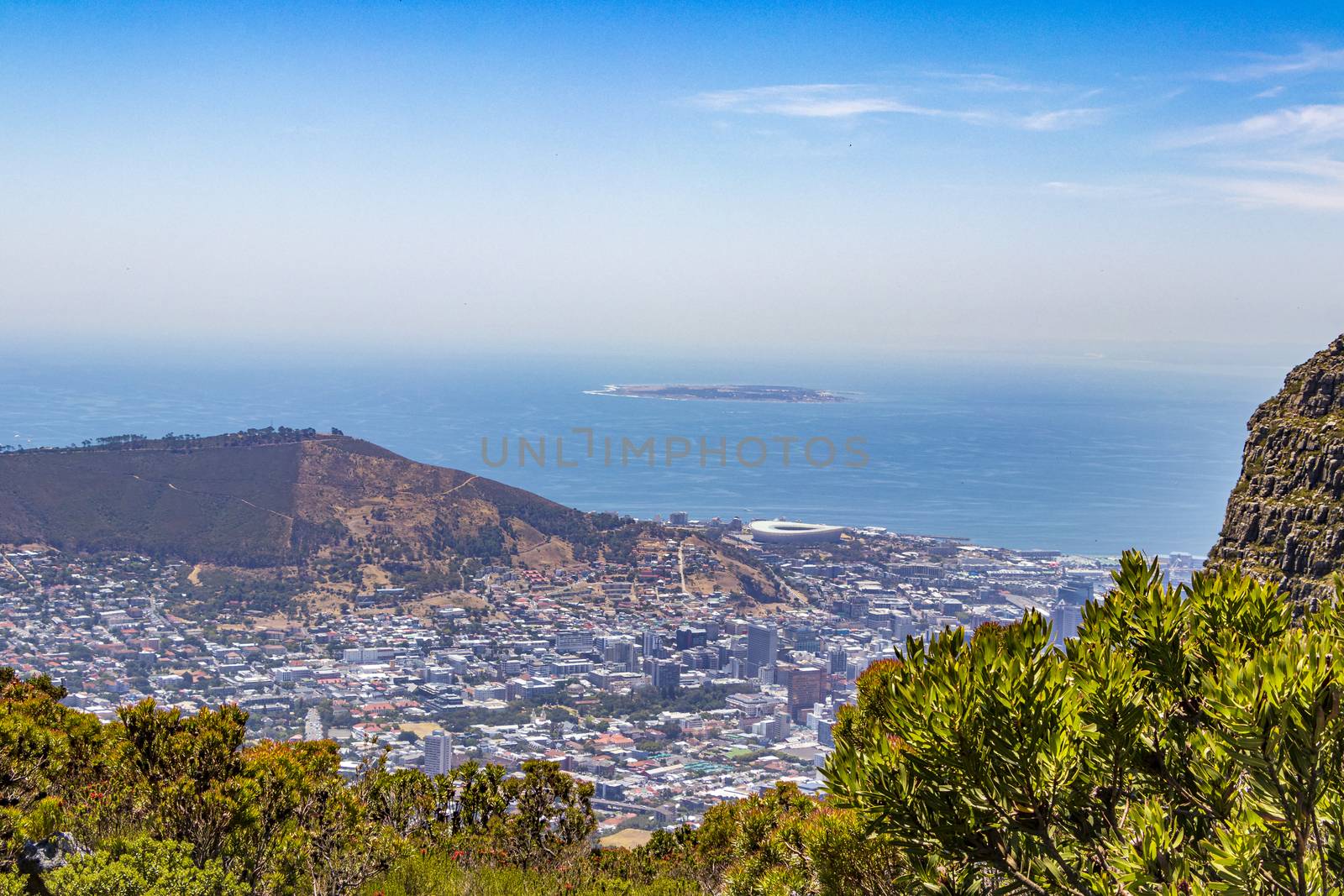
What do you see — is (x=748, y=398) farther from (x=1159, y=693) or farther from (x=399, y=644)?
(x=1159, y=693)

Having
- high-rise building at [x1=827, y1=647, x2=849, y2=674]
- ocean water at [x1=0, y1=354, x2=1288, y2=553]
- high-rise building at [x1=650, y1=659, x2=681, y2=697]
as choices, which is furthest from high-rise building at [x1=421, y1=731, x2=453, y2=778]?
ocean water at [x1=0, y1=354, x2=1288, y2=553]

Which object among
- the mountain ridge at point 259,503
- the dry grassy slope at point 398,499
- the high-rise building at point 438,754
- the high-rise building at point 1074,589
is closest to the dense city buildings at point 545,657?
the high-rise building at point 438,754

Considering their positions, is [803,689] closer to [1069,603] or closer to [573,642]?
[573,642]

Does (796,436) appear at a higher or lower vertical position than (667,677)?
higher

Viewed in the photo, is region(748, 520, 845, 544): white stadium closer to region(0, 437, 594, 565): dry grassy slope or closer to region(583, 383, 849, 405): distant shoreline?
region(0, 437, 594, 565): dry grassy slope

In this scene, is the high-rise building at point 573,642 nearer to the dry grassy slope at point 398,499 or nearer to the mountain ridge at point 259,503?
the mountain ridge at point 259,503

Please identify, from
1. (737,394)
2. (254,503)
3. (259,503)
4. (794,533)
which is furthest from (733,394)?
(254,503)
